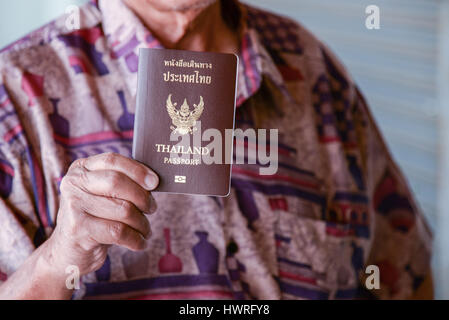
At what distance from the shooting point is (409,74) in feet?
4.89

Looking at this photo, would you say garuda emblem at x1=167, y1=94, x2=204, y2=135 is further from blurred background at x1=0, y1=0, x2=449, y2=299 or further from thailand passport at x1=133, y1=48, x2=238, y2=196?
blurred background at x1=0, y1=0, x2=449, y2=299

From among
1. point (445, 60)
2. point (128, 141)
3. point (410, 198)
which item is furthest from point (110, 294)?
point (445, 60)

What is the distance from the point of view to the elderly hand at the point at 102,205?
69cm

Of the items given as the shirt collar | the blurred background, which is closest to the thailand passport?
the shirt collar

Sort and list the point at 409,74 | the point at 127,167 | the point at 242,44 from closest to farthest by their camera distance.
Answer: the point at 127,167 < the point at 242,44 < the point at 409,74

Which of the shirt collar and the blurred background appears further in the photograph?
the blurred background

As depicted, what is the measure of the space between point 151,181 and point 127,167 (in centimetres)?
4

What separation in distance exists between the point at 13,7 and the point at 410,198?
0.99 m

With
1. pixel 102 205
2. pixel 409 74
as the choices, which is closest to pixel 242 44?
pixel 102 205

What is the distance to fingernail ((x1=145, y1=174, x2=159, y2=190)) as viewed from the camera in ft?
2.29

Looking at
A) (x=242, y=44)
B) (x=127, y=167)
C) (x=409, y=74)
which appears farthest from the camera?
(x=409, y=74)

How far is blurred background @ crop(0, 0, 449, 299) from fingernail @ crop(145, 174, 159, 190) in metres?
0.83

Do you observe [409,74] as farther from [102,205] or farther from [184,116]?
[102,205]
